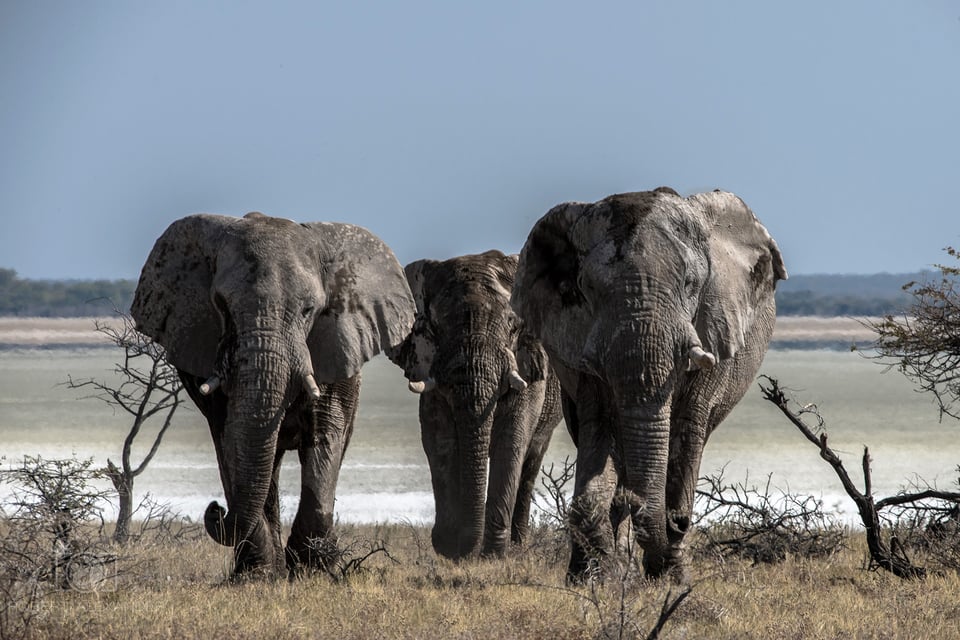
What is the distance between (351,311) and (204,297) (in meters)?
1.07

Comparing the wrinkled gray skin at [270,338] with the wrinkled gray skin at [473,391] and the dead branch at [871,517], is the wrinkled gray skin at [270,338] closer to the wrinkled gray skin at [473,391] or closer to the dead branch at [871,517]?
the wrinkled gray skin at [473,391]

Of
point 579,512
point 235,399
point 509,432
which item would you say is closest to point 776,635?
point 579,512

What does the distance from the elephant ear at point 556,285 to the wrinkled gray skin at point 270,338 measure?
1315mm

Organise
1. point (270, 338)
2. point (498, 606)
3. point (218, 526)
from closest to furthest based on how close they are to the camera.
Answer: point (498, 606) → point (270, 338) → point (218, 526)

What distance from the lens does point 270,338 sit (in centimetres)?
1113

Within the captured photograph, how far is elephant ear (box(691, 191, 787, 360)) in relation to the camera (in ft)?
35.9

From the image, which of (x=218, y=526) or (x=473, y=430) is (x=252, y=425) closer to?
(x=218, y=526)

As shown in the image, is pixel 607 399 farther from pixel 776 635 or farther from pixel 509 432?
pixel 509 432

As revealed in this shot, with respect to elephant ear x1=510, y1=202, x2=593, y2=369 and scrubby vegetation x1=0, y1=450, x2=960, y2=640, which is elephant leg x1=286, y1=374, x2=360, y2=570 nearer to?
scrubby vegetation x1=0, y1=450, x2=960, y2=640

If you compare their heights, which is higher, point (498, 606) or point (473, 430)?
point (473, 430)

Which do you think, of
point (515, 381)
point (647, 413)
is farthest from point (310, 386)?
point (515, 381)

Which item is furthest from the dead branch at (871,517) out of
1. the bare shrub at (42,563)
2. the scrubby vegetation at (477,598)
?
the bare shrub at (42,563)

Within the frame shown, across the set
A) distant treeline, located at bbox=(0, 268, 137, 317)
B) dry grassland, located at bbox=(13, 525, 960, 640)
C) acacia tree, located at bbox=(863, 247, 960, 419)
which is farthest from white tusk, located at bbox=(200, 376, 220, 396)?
distant treeline, located at bbox=(0, 268, 137, 317)

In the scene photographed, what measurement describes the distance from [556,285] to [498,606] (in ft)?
7.36
